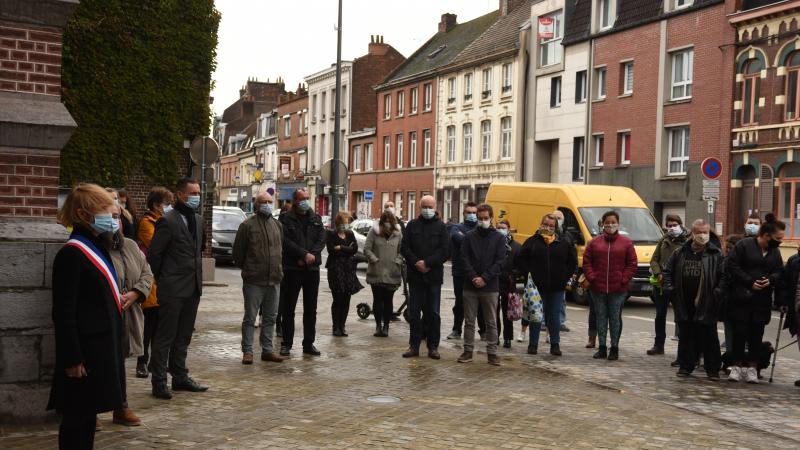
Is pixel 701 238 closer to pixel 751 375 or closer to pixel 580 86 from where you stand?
pixel 751 375

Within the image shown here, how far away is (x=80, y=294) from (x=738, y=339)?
750cm

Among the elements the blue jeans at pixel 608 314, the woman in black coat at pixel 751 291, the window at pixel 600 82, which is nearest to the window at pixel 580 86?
the window at pixel 600 82

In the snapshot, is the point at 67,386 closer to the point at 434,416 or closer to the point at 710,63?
the point at 434,416

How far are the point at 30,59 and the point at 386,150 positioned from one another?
52.3 metres

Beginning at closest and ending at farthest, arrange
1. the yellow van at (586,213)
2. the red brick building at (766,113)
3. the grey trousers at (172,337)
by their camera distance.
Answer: the grey trousers at (172,337) → the yellow van at (586,213) → the red brick building at (766,113)

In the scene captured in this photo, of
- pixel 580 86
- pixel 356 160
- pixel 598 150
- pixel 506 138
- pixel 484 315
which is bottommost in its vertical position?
pixel 484 315

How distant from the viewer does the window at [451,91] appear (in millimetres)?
50906

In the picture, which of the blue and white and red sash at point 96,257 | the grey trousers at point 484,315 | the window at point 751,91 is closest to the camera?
the blue and white and red sash at point 96,257

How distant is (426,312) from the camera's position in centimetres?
1188

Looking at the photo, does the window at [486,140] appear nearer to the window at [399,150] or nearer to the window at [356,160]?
the window at [399,150]

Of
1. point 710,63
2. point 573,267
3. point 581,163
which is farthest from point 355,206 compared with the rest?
point 573,267

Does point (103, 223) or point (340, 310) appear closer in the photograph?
point (103, 223)

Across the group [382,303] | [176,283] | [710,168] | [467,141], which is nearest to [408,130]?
[467,141]

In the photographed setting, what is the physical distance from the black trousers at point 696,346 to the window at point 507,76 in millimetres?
34652
